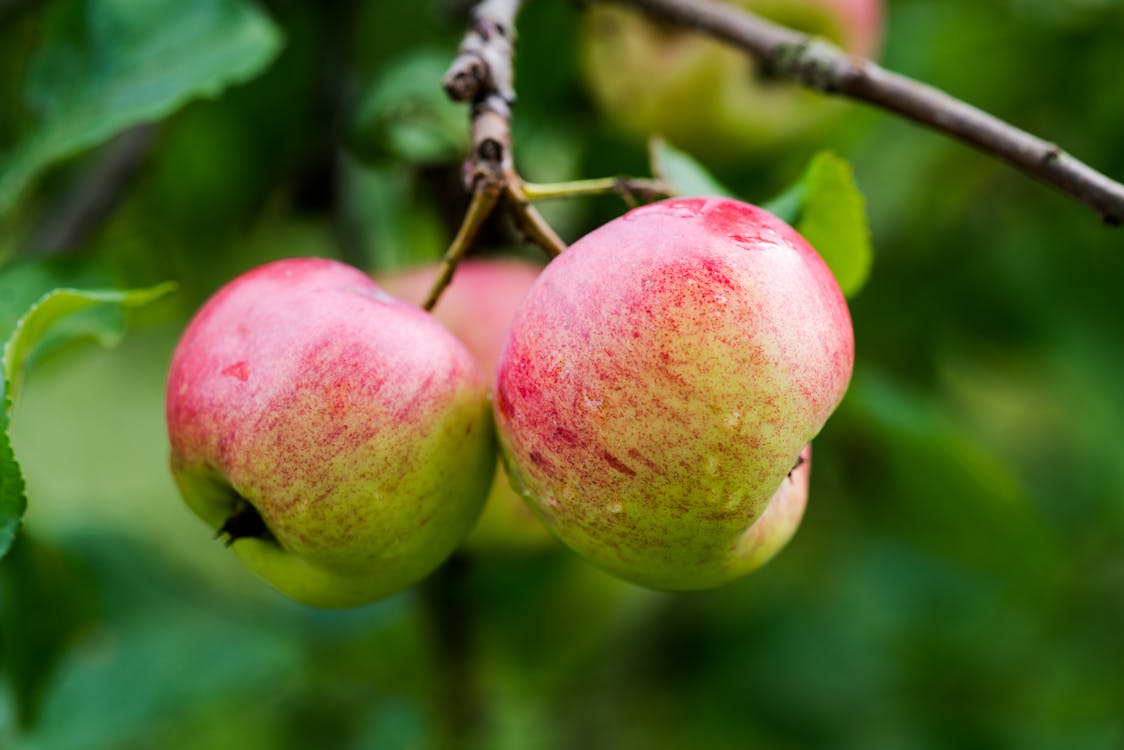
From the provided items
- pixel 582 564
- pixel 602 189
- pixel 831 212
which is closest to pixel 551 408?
pixel 602 189

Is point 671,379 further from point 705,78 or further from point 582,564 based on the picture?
point 582,564

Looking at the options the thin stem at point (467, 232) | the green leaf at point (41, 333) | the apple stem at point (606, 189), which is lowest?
the green leaf at point (41, 333)

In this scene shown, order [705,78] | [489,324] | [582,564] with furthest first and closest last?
[582,564] → [705,78] → [489,324]

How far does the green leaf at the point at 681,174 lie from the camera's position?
693 mm

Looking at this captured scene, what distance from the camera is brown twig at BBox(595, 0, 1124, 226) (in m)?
0.59

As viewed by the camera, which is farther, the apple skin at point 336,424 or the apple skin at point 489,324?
the apple skin at point 489,324

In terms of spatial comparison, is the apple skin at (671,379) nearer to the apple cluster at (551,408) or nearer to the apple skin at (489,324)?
the apple cluster at (551,408)

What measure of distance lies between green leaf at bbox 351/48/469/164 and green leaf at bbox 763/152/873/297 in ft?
0.93

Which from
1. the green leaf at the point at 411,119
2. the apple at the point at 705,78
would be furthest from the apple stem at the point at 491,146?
the apple at the point at 705,78

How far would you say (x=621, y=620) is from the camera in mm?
1561

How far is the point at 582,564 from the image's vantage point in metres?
1.29

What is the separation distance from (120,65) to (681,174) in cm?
44

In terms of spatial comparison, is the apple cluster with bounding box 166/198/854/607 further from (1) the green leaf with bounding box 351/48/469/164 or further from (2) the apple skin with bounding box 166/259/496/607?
(1) the green leaf with bounding box 351/48/469/164

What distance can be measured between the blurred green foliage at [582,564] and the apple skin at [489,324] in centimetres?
12
